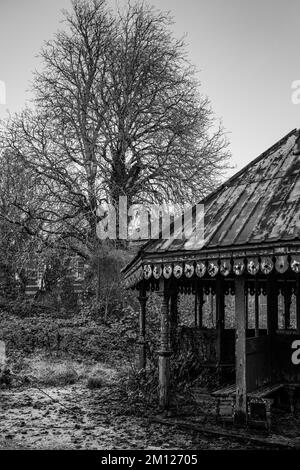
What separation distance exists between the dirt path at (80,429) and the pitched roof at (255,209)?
278cm

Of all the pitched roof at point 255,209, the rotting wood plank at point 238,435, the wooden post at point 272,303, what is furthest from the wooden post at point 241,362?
the wooden post at point 272,303

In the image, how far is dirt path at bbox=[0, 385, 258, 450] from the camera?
23.3ft

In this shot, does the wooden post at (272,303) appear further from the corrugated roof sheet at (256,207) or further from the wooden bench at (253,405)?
the corrugated roof sheet at (256,207)

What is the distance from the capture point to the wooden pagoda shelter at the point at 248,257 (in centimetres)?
736

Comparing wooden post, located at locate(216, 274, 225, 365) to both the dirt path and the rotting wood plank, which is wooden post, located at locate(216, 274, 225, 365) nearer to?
the dirt path

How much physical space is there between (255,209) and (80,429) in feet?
14.5

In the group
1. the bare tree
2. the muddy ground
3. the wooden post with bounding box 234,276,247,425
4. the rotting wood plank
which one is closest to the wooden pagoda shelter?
the wooden post with bounding box 234,276,247,425

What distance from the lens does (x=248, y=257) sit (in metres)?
7.41

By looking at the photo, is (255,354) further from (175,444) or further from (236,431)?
(175,444)

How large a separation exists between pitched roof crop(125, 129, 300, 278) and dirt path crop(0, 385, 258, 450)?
278 centimetres

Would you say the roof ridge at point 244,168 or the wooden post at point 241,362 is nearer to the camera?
the wooden post at point 241,362

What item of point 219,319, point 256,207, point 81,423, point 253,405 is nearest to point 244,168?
point 256,207

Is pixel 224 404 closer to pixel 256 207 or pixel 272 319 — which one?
pixel 272 319

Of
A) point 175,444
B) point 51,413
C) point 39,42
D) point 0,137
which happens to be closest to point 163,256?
point 175,444
